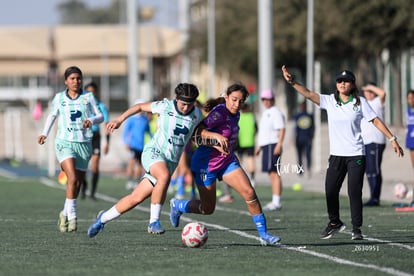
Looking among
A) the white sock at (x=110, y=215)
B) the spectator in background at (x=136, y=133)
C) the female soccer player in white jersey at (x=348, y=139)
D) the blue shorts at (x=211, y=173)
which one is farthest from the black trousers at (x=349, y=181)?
the spectator in background at (x=136, y=133)

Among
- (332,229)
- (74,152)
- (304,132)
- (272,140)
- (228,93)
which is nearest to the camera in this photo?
(228,93)

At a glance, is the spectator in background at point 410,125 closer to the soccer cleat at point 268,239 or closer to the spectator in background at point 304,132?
the soccer cleat at point 268,239

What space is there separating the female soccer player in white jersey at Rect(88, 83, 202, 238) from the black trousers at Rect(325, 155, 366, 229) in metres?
1.84

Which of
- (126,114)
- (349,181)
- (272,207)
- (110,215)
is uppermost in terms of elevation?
(126,114)

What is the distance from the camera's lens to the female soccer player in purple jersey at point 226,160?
13.9m

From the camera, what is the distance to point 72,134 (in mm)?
16672

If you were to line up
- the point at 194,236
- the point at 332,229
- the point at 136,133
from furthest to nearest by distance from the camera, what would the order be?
1. the point at 136,133
2. the point at 332,229
3. the point at 194,236

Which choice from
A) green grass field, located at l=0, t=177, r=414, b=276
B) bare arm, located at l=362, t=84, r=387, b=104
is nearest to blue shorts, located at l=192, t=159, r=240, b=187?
green grass field, located at l=0, t=177, r=414, b=276

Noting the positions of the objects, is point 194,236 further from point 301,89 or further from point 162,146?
point 301,89

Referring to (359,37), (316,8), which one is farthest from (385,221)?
(316,8)

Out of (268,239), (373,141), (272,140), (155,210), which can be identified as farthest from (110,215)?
(373,141)

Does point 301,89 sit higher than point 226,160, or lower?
higher

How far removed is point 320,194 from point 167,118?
13195mm

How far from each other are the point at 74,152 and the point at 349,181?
3829 millimetres
